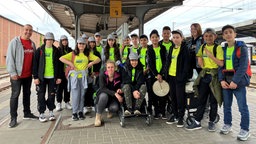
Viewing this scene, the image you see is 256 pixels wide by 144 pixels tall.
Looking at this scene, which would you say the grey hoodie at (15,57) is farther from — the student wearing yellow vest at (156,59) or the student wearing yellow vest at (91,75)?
the student wearing yellow vest at (156,59)

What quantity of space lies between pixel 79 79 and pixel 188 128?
8.48 ft

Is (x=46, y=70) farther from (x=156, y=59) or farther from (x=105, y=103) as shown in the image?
(x=156, y=59)

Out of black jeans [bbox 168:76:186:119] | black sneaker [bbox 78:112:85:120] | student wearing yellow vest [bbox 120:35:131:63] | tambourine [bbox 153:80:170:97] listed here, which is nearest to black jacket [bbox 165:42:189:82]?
black jeans [bbox 168:76:186:119]

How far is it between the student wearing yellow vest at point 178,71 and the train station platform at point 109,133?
1.53 ft

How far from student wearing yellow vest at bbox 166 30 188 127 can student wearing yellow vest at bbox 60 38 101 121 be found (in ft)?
6.01

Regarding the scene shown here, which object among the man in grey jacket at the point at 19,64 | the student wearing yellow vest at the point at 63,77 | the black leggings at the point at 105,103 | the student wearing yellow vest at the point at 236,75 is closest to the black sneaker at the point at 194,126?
the student wearing yellow vest at the point at 236,75

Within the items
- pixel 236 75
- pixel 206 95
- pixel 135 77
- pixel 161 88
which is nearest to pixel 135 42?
pixel 135 77

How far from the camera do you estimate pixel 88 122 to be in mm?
4758

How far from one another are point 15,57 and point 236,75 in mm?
4373

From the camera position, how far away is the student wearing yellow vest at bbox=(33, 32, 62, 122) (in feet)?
15.5

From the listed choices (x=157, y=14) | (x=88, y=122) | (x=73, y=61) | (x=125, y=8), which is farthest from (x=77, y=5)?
(x=88, y=122)

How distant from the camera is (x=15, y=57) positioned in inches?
180

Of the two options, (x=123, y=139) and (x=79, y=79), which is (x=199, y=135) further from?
(x=79, y=79)

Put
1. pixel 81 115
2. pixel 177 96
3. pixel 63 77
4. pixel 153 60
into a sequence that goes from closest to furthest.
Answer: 1. pixel 177 96
2. pixel 153 60
3. pixel 81 115
4. pixel 63 77
